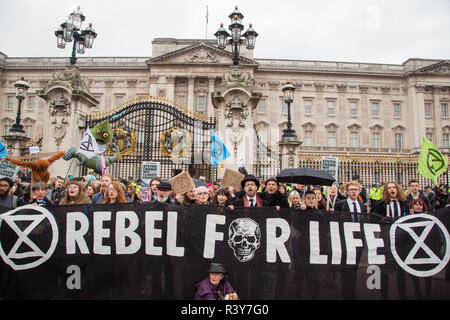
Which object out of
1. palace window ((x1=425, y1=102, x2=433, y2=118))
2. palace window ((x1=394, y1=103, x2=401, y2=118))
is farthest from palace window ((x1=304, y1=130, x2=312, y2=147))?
palace window ((x1=425, y1=102, x2=433, y2=118))

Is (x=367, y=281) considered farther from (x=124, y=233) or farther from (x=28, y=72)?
(x=28, y=72)

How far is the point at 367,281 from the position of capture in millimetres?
4406

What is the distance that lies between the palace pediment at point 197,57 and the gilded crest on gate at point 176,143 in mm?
37227

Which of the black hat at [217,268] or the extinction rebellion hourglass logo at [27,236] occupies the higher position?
the extinction rebellion hourglass logo at [27,236]

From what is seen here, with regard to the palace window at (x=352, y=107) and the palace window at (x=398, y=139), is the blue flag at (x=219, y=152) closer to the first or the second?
the palace window at (x=352, y=107)

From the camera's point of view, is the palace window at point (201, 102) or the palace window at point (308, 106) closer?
the palace window at point (201, 102)

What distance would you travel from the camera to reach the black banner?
4.35m

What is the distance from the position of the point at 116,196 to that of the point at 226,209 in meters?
1.91

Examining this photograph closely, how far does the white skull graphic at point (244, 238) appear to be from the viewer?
4.47 metres

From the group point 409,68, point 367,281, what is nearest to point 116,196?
point 367,281

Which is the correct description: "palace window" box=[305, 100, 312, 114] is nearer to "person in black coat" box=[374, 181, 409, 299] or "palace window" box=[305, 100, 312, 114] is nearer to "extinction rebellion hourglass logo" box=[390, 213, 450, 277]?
"person in black coat" box=[374, 181, 409, 299]

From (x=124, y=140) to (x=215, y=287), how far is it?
33.0 feet

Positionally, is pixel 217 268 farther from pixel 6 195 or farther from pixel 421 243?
pixel 6 195

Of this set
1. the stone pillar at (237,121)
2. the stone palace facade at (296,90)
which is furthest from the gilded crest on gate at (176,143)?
the stone palace facade at (296,90)
